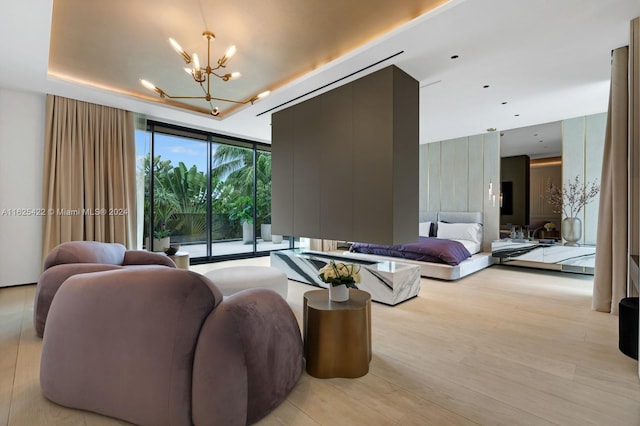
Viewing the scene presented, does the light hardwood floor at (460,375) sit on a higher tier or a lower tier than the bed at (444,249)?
lower

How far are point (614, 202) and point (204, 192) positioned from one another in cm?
633

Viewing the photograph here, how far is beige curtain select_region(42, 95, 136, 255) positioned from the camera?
4.30m

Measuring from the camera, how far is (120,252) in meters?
3.30

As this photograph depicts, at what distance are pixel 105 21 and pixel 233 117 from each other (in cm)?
245

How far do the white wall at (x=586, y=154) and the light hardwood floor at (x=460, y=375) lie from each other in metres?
2.46

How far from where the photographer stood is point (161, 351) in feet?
4.71

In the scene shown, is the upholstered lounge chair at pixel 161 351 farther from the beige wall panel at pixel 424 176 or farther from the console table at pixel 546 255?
the beige wall panel at pixel 424 176

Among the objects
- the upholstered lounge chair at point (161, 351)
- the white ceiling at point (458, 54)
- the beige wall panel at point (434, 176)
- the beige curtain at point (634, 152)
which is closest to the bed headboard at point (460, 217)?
the beige wall panel at point (434, 176)

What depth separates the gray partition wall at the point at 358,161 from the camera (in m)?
3.27

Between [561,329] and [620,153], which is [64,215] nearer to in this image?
[561,329]

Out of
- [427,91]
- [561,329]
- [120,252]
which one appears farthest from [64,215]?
[561,329]

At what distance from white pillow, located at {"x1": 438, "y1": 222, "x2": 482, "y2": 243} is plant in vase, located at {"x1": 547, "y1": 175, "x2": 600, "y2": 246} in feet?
4.52

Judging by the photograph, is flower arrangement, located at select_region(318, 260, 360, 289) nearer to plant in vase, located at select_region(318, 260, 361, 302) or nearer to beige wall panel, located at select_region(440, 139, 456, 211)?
plant in vase, located at select_region(318, 260, 361, 302)

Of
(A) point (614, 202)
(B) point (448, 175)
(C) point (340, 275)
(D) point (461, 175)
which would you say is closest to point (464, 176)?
(D) point (461, 175)
